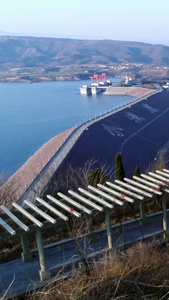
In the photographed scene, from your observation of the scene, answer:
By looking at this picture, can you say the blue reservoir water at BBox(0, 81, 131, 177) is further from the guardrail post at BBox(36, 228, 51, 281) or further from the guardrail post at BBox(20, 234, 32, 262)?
the guardrail post at BBox(36, 228, 51, 281)

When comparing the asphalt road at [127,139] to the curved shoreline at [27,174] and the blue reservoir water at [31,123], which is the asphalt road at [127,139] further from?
the blue reservoir water at [31,123]

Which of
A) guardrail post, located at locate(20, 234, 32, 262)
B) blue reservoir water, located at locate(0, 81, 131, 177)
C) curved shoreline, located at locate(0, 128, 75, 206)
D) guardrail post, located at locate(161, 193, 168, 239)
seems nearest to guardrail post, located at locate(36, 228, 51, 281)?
guardrail post, located at locate(20, 234, 32, 262)

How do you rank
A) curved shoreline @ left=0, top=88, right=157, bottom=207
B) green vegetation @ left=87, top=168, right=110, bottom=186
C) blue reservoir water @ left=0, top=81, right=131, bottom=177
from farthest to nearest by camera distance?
1. blue reservoir water @ left=0, top=81, right=131, bottom=177
2. curved shoreline @ left=0, top=88, right=157, bottom=207
3. green vegetation @ left=87, top=168, right=110, bottom=186

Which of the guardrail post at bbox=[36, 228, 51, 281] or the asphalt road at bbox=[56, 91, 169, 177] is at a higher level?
the guardrail post at bbox=[36, 228, 51, 281]

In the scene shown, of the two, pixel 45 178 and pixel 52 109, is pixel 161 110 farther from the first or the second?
pixel 45 178

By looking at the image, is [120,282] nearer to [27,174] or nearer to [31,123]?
[27,174]

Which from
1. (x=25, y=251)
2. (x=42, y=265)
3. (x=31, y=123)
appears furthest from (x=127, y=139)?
(x=42, y=265)

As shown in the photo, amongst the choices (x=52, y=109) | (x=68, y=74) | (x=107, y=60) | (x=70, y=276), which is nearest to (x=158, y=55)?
(x=107, y=60)
